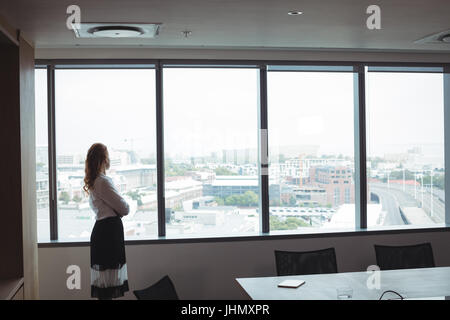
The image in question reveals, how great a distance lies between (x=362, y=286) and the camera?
320 centimetres

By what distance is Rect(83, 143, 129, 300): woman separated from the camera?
3980 millimetres

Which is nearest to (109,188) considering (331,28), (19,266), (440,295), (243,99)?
(19,266)

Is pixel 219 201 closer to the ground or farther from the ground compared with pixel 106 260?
farther from the ground

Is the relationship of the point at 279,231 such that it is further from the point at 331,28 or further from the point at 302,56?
the point at 331,28

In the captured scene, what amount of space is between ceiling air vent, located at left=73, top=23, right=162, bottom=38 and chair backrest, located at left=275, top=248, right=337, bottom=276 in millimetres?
2009

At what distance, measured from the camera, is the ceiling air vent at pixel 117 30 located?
140 inches

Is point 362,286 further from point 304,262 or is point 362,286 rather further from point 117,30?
point 117,30

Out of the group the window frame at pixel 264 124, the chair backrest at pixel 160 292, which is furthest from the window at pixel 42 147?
the chair backrest at pixel 160 292

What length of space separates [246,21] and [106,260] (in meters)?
2.26

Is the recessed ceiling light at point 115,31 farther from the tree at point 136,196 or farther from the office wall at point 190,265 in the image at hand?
the office wall at point 190,265

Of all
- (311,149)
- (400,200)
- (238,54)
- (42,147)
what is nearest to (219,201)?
(311,149)

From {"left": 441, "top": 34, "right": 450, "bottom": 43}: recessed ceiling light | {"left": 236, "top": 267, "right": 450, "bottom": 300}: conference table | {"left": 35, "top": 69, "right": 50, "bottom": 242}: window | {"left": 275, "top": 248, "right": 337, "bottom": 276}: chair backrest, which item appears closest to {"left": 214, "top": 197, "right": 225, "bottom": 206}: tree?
{"left": 275, "top": 248, "right": 337, "bottom": 276}: chair backrest

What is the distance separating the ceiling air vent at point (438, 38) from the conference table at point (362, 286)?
6.50ft

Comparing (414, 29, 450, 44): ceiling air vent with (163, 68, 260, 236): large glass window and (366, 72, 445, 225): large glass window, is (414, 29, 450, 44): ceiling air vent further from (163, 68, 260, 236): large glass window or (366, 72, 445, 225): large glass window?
(163, 68, 260, 236): large glass window
